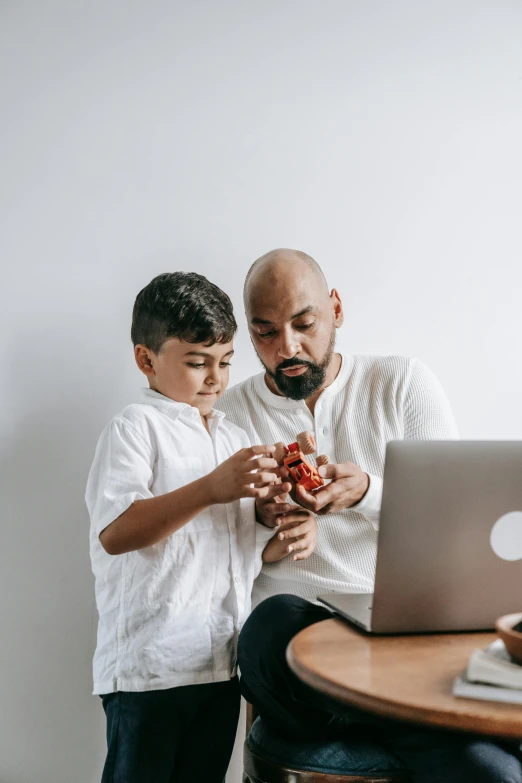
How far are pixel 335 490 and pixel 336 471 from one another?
4cm

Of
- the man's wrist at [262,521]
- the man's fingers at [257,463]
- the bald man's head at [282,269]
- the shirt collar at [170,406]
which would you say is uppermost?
the bald man's head at [282,269]

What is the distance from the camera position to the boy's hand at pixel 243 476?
1287 millimetres

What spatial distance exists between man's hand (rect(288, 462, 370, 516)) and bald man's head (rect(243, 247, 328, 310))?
538 millimetres

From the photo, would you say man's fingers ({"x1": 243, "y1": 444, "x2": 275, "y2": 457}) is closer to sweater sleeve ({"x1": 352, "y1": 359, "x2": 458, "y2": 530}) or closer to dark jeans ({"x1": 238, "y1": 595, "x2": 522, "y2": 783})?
dark jeans ({"x1": 238, "y1": 595, "x2": 522, "y2": 783})

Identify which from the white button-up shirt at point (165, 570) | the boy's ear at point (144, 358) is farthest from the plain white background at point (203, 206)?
the white button-up shirt at point (165, 570)

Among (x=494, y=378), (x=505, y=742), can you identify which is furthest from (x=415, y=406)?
(x=505, y=742)

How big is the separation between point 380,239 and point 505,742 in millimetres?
1401

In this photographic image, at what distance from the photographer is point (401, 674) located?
0.87m

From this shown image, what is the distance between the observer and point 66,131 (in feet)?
6.17

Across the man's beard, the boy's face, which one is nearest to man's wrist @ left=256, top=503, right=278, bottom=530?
the boy's face

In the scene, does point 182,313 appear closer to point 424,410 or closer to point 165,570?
point 165,570

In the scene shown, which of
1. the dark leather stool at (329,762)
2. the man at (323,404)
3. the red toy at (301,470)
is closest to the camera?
the dark leather stool at (329,762)

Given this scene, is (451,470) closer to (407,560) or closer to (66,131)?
(407,560)

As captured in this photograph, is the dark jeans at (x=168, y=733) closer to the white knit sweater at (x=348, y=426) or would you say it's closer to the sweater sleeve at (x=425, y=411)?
the white knit sweater at (x=348, y=426)
